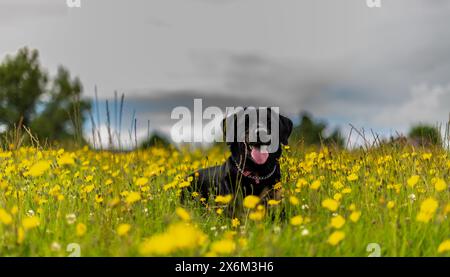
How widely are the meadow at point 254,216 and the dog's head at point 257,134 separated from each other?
0.72 ft

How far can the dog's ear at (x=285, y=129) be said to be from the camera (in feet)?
18.5

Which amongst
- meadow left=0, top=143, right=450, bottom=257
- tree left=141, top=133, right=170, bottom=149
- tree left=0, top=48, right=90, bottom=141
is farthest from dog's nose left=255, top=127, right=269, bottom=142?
tree left=0, top=48, right=90, bottom=141

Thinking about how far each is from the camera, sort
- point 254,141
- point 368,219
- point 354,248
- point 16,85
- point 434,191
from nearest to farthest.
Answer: point 354,248 → point 368,219 → point 434,191 → point 254,141 → point 16,85

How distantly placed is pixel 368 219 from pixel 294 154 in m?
1.96

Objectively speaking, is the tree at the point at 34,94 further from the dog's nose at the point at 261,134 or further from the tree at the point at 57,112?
the dog's nose at the point at 261,134

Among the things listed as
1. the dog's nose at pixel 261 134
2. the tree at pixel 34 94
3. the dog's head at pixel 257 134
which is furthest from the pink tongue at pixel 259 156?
the tree at pixel 34 94

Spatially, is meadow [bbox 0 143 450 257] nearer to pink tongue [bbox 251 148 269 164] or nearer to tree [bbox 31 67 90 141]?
pink tongue [bbox 251 148 269 164]

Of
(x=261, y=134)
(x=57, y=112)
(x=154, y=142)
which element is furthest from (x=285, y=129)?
(x=57, y=112)

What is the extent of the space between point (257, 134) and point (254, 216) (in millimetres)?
2561

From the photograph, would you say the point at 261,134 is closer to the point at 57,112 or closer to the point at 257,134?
the point at 257,134
